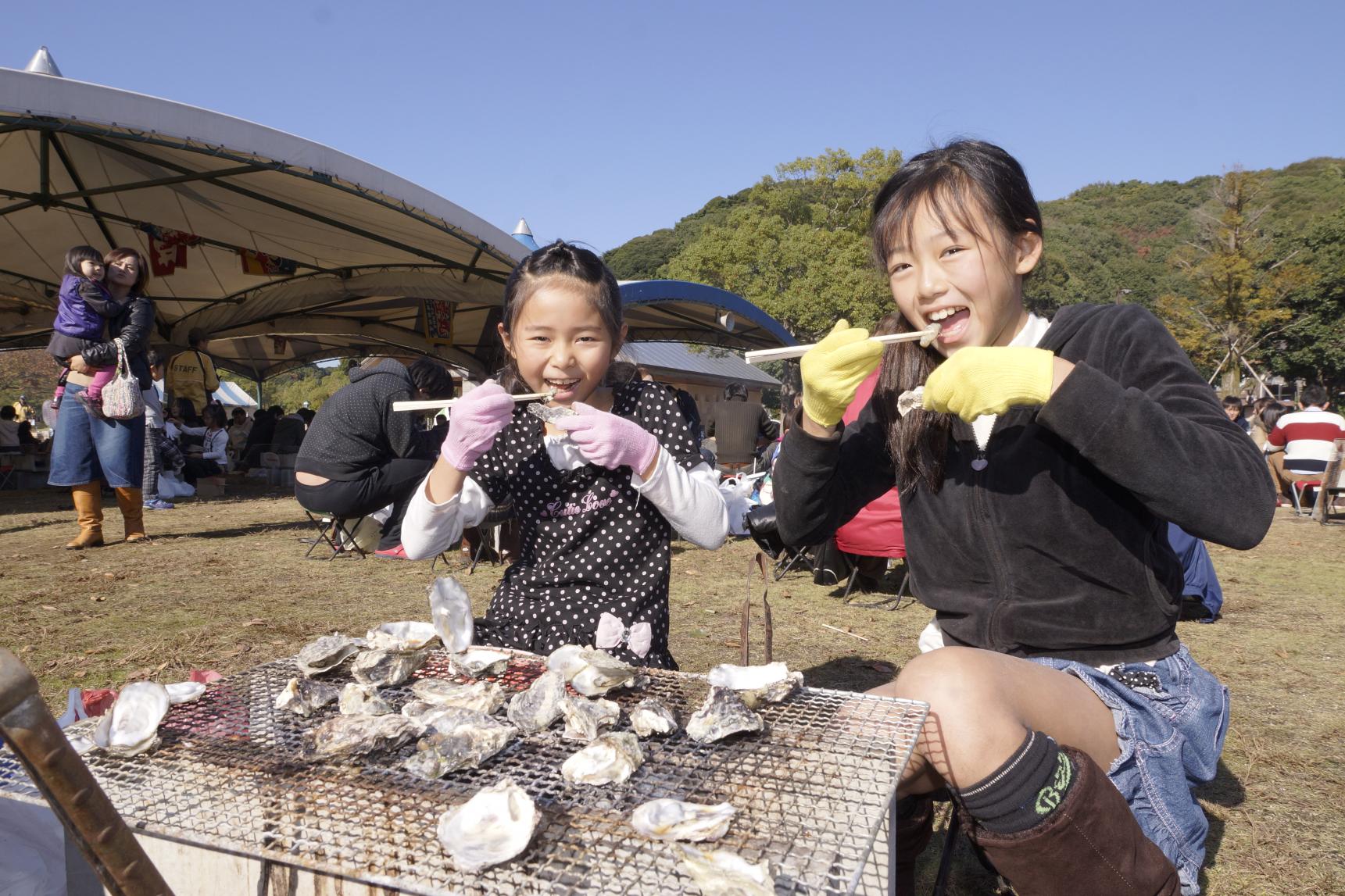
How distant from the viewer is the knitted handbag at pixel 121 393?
21.0 ft

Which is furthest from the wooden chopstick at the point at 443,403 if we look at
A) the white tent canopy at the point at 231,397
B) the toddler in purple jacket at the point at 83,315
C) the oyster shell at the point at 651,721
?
the white tent canopy at the point at 231,397

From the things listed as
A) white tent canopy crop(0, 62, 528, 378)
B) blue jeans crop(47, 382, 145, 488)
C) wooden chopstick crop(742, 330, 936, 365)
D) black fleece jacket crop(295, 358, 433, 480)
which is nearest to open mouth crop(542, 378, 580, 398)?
wooden chopstick crop(742, 330, 936, 365)

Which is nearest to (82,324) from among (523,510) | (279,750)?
(523,510)

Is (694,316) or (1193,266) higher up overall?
(1193,266)

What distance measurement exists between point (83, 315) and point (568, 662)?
263 inches

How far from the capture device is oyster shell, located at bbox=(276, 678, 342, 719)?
1545 mm

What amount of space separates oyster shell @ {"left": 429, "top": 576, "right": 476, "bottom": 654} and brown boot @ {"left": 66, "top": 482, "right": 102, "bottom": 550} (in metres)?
6.60

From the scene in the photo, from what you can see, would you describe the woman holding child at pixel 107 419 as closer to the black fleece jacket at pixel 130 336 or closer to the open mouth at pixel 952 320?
the black fleece jacket at pixel 130 336

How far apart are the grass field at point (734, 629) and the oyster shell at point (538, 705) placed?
56.8 inches

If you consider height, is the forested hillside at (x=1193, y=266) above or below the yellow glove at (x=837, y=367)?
above

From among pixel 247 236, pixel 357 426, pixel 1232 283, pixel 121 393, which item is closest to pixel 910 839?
pixel 357 426

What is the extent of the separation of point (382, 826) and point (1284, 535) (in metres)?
11.0

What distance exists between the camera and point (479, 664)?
5.65ft

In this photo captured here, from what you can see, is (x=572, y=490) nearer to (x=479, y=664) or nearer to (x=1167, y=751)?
(x=479, y=664)
